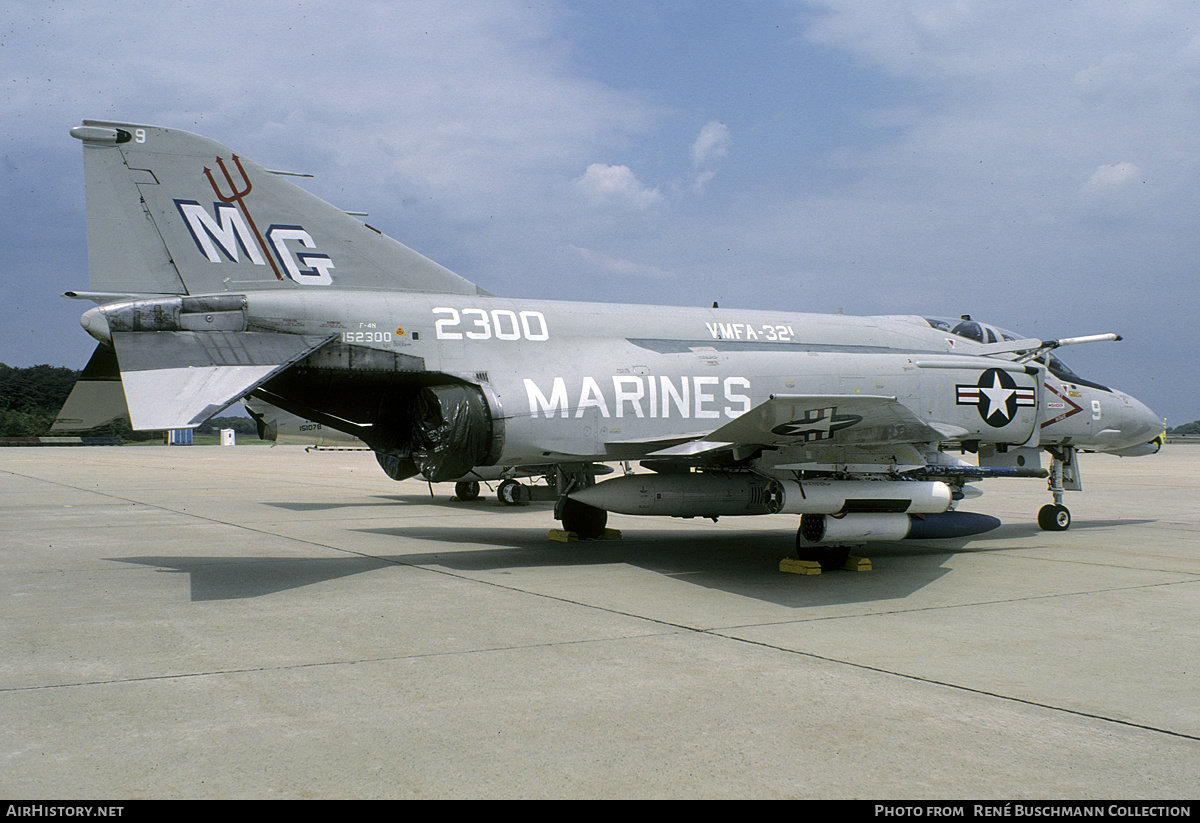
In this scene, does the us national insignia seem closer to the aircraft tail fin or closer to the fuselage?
the fuselage

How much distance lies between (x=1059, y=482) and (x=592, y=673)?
34.0 ft

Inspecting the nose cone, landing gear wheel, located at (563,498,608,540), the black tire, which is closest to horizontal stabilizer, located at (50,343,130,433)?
landing gear wheel, located at (563,498,608,540)

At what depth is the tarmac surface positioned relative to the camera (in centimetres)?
336

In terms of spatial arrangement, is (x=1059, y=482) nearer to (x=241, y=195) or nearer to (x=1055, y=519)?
(x=1055, y=519)

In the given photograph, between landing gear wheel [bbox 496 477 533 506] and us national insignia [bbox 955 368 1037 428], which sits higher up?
us national insignia [bbox 955 368 1037 428]

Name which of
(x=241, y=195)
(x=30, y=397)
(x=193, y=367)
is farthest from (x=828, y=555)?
(x=30, y=397)

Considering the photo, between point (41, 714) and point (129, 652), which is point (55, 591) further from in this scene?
point (41, 714)

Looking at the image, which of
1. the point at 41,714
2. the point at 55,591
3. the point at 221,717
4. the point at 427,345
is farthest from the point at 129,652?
the point at 427,345

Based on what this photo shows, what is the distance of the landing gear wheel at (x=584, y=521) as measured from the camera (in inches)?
440

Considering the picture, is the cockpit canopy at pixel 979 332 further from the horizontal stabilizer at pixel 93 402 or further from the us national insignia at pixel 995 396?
the horizontal stabilizer at pixel 93 402

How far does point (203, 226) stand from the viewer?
8188mm

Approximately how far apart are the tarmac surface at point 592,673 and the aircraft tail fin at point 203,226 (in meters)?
2.88

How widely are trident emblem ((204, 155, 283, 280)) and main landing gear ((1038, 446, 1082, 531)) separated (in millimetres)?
10839

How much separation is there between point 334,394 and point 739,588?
4.30 m
